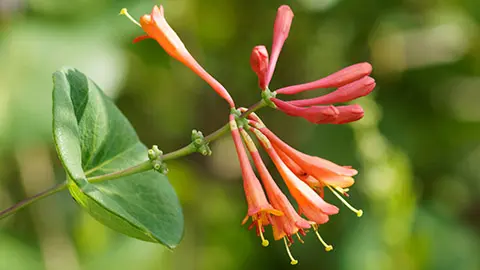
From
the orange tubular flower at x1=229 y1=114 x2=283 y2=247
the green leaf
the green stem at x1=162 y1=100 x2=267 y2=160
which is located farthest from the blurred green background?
the green stem at x1=162 y1=100 x2=267 y2=160

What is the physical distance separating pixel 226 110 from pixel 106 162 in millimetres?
1648

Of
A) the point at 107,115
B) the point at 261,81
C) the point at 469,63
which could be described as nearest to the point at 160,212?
the point at 107,115

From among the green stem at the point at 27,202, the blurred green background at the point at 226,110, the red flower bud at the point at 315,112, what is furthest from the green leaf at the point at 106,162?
the blurred green background at the point at 226,110

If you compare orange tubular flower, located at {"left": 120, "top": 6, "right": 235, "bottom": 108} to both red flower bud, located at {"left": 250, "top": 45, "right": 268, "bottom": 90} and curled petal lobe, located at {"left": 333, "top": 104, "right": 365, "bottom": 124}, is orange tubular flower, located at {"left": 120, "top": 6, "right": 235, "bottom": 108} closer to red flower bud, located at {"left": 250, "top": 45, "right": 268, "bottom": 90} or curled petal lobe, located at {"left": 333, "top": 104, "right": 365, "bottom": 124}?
red flower bud, located at {"left": 250, "top": 45, "right": 268, "bottom": 90}

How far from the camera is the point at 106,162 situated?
138 centimetres

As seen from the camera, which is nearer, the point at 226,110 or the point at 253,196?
the point at 253,196

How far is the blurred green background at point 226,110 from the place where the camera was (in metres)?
2.40

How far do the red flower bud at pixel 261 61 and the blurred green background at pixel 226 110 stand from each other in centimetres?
111

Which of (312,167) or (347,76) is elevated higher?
(347,76)

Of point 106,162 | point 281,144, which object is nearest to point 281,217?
point 281,144

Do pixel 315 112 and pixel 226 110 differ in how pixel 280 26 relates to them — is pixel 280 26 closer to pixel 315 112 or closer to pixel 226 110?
pixel 315 112

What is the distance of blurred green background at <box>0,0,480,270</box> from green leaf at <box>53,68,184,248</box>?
938 millimetres

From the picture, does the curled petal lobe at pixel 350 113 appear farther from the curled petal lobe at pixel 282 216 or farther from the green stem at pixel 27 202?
the green stem at pixel 27 202

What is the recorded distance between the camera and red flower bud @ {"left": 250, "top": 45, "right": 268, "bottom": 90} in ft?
3.94
